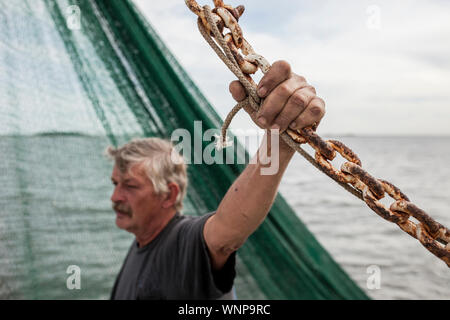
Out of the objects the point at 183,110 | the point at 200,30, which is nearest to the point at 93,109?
the point at 183,110

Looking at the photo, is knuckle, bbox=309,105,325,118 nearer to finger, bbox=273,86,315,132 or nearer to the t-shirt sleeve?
finger, bbox=273,86,315,132

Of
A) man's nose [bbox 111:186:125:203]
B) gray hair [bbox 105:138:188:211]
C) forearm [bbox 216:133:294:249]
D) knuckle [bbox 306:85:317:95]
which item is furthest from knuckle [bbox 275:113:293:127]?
man's nose [bbox 111:186:125:203]

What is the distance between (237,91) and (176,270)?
945mm

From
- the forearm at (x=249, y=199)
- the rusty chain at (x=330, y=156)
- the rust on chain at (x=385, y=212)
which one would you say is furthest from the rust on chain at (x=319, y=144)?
the forearm at (x=249, y=199)

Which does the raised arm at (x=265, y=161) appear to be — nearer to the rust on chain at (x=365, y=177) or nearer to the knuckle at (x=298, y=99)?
the knuckle at (x=298, y=99)

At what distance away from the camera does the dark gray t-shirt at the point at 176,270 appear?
1.56m

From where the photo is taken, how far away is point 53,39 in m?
2.06

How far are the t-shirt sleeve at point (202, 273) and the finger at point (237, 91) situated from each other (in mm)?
758

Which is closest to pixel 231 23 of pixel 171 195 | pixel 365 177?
pixel 365 177

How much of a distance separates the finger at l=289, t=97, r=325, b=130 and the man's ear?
1.18 m

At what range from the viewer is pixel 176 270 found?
5.38 feet

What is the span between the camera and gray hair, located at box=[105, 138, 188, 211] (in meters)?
1.97

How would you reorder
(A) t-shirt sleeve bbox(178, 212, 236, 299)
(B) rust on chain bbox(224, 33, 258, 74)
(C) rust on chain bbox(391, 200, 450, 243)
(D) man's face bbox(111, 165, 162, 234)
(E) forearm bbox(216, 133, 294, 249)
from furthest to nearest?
(D) man's face bbox(111, 165, 162, 234)
(A) t-shirt sleeve bbox(178, 212, 236, 299)
(E) forearm bbox(216, 133, 294, 249)
(B) rust on chain bbox(224, 33, 258, 74)
(C) rust on chain bbox(391, 200, 450, 243)
